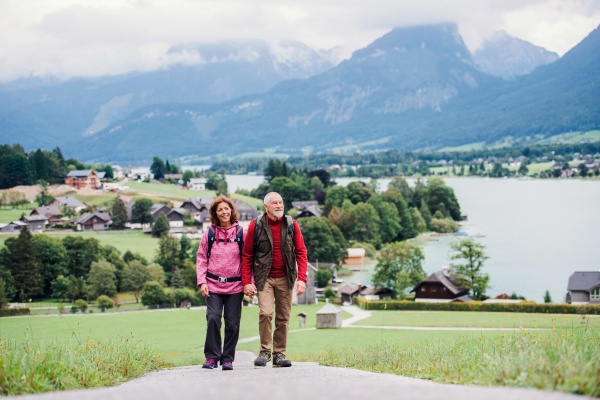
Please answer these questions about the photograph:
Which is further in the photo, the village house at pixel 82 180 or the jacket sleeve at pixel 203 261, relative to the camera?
the village house at pixel 82 180

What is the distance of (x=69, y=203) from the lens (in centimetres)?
7025

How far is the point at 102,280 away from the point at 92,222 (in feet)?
90.9

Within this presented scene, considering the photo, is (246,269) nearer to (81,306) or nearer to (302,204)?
(81,306)

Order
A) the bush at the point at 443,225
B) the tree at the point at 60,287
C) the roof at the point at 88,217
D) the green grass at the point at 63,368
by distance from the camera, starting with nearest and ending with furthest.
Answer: the green grass at the point at 63,368 → the tree at the point at 60,287 → the roof at the point at 88,217 → the bush at the point at 443,225

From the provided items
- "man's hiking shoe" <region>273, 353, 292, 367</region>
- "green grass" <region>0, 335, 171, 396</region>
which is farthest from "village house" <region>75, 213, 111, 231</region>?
"man's hiking shoe" <region>273, 353, 292, 367</region>

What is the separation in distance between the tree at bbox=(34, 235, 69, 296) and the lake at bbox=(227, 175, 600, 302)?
1003 inches

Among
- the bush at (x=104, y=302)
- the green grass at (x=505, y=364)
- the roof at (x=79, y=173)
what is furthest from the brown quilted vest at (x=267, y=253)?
the roof at (x=79, y=173)

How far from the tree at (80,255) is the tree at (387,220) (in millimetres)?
37873

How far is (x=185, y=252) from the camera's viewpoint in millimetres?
47625

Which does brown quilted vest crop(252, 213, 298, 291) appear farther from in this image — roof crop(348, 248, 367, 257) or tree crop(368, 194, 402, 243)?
tree crop(368, 194, 402, 243)

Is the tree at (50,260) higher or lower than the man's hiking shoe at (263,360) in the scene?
lower

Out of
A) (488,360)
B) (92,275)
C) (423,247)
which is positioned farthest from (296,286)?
(423,247)

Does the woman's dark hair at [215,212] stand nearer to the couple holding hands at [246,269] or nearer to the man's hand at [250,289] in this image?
the couple holding hands at [246,269]

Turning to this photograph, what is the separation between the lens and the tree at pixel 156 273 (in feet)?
132
